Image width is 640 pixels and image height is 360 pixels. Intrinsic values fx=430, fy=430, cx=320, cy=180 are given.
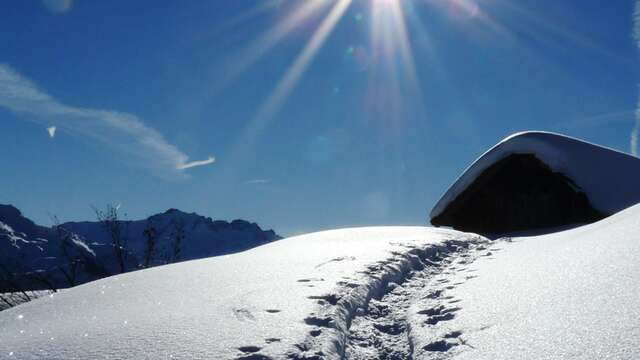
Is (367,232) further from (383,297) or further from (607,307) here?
(607,307)

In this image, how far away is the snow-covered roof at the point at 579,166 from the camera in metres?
8.07

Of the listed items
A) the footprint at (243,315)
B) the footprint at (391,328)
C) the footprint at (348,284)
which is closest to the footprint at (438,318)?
the footprint at (391,328)

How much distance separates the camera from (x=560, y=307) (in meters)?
2.20

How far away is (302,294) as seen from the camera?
9.78 ft

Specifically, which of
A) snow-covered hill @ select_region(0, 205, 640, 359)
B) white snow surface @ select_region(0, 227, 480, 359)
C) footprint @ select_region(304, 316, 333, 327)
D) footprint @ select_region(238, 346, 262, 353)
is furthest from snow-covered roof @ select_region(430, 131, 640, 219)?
footprint @ select_region(238, 346, 262, 353)

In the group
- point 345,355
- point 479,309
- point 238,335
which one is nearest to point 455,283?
point 479,309

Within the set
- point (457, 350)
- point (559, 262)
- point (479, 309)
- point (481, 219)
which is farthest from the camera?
point (481, 219)

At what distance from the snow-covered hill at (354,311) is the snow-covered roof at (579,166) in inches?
198

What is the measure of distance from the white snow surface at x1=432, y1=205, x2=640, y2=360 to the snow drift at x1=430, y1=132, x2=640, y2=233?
530 cm

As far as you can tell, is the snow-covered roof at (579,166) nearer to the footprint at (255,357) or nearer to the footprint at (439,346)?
the footprint at (439,346)

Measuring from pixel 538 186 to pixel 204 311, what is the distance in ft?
29.0

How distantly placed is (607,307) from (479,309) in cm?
77

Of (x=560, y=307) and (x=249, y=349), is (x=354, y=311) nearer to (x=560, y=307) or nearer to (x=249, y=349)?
(x=249, y=349)

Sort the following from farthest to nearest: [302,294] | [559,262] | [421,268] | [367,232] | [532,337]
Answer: [367,232]
[421,268]
[559,262]
[302,294]
[532,337]
